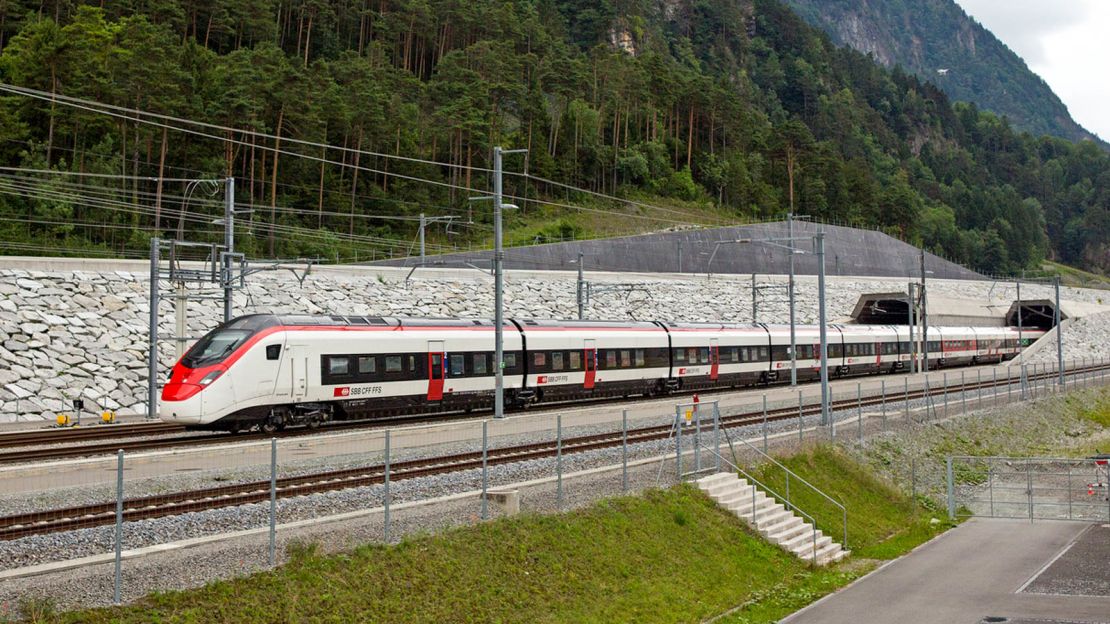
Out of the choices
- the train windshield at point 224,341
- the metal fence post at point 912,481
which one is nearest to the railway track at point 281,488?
the train windshield at point 224,341

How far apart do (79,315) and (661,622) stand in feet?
90.6

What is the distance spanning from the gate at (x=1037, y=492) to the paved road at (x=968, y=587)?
1.40 meters

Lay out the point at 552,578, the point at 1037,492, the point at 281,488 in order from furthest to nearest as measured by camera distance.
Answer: the point at 1037,492 → the point at 281,488 → the point at 552,578

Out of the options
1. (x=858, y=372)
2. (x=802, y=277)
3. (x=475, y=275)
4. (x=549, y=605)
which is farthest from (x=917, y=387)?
(x=549, y=605)

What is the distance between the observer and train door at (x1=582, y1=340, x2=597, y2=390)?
1563 inches

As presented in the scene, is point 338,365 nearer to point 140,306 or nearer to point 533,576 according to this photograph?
point 533,576

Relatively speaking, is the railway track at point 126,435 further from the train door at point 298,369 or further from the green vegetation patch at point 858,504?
the green vegetation patch at point 858,504

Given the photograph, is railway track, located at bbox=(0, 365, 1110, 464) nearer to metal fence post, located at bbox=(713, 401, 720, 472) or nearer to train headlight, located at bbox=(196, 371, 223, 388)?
train headlight, located at bbox=(196, 371, 223, 388)

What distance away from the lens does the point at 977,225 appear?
194375mm

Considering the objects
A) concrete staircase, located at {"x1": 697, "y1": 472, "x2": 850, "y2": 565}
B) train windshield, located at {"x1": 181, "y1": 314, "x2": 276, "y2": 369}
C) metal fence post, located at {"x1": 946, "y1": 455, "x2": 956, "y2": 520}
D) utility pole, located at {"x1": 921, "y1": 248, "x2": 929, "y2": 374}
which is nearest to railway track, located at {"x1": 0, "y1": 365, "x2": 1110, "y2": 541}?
concrete staircase, located at {"x1": 697, "y1": 472, "x2": 850, "y2": 565}

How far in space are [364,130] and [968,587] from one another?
2394 inches

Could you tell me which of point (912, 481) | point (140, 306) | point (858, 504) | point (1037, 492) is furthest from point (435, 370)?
point (1037, 492)

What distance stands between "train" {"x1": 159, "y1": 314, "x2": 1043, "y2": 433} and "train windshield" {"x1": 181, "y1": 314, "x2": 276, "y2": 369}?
35mm

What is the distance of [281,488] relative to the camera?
19.1 metres
